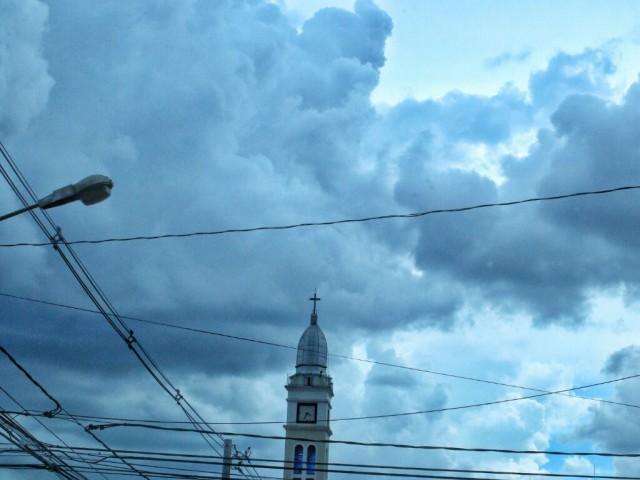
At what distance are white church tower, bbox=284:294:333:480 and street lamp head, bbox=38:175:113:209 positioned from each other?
64.2 m

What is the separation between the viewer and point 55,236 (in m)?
18.6

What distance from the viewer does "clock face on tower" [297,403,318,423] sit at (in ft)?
262

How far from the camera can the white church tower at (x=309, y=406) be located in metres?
78.4

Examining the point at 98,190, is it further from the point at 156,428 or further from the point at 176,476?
the point at 176,476

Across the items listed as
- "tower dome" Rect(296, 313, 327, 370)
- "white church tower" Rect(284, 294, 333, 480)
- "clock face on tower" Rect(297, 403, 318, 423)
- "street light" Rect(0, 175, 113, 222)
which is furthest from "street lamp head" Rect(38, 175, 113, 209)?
"tower dome" Rect(296, 313, 327, 370)

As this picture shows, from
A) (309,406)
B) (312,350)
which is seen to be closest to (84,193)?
(309,406)

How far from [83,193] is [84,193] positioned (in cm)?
2

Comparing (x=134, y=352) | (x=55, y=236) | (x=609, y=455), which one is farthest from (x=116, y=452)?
(x=609, y=455)

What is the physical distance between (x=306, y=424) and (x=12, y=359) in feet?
198

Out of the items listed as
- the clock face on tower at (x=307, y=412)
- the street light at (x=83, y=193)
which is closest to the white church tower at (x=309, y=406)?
the clock face on tower at (x=307, y=412)

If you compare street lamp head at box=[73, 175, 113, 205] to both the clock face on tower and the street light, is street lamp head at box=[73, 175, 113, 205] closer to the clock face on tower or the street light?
the street light

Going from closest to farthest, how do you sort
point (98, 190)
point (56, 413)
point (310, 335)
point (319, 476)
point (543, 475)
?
point (98, 190), point (543, 475), point (56, 413), point (319, 476), point (310, 335)

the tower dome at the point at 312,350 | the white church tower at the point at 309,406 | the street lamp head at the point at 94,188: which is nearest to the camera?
the street lamp head at the point at 94,188

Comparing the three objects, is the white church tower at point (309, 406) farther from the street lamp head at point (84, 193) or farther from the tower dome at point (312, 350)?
the street lamp head at point (84, 193)
